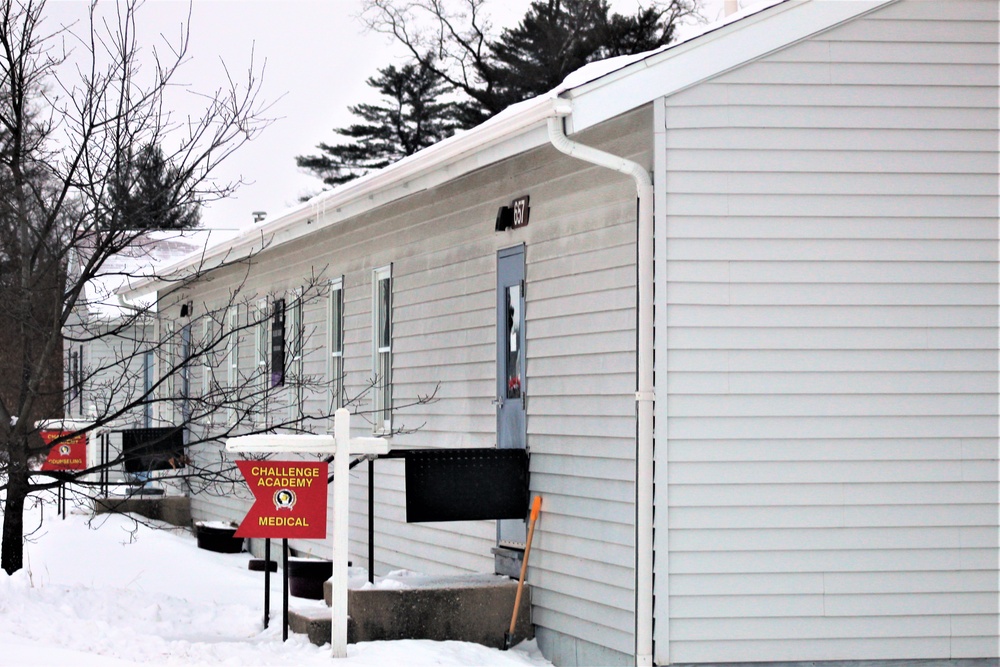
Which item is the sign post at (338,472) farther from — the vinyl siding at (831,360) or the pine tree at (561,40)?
the pine tree at (561,40)

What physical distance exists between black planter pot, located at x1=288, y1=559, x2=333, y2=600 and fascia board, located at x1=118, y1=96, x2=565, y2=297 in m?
2.63

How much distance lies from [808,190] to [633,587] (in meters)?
2.63

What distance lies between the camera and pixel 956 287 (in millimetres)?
7441

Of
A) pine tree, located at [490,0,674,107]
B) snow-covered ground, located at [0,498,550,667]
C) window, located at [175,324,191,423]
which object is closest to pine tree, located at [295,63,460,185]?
pine tree, located at [490,0,674,107]

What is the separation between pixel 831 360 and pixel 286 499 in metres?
3.58

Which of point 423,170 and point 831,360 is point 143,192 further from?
point 831,360

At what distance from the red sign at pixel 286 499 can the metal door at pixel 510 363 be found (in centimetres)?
171

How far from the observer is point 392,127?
37875 millimetres

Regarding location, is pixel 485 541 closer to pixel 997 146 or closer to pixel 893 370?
pixel 893 370

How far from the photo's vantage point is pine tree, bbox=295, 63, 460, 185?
36.3 m

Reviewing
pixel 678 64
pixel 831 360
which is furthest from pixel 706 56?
pixel 831 360

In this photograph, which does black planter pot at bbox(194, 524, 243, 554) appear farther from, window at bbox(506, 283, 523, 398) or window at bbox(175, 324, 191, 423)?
window at bbox(506, 283, 523, 398)

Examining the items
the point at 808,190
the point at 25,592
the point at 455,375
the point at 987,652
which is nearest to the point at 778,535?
the point at 987,652

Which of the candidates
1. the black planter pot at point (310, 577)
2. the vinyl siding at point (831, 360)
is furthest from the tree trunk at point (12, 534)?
the vinyl siding at point (831, 360)
